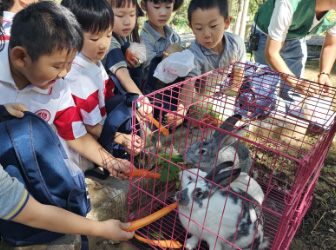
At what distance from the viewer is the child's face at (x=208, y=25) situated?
7.27 ft

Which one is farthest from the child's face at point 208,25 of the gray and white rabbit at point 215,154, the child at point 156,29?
the gray and white rabbit at point 215,154

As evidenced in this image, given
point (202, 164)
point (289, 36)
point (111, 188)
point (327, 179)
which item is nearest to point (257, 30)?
point (289, 36)

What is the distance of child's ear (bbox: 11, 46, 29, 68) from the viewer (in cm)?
119

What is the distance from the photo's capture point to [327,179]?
229 centimetres

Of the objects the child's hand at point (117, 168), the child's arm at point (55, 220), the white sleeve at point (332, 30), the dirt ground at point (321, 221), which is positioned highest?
the white sleeve at point (332, 30)

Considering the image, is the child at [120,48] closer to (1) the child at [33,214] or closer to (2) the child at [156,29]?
(2) the child at [156,29]

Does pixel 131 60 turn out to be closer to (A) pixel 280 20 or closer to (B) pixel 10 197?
(A) pixel 280 20

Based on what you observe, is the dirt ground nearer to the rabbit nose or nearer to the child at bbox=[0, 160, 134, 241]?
the rabbit nose

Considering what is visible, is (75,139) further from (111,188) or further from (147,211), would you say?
(147,211)

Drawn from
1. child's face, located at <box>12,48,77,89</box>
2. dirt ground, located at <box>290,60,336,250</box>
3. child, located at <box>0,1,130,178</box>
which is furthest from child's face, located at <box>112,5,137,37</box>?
dirt ground, located at <box>290,60,336,250</box>

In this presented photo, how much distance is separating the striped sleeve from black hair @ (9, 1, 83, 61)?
58 centimetres

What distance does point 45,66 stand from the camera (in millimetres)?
1223

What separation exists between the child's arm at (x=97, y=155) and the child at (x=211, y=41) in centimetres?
47

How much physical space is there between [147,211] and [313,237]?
1120 millimetres
